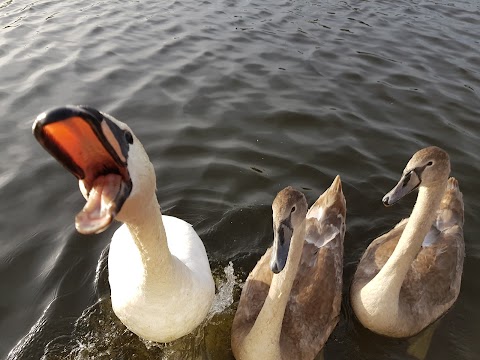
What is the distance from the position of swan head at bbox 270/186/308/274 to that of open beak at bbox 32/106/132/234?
1.55 m

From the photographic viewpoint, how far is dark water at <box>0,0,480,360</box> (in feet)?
17.4

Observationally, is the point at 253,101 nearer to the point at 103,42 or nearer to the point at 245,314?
the point at 103,42

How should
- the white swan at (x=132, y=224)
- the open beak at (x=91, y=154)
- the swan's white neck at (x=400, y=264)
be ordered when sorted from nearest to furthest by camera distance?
the open beak at (x=91, y=154), the white swan at (x=132, y=224), the swan's white neck at (x=400, y=264)

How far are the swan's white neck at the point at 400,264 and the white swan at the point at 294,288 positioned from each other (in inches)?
18.4

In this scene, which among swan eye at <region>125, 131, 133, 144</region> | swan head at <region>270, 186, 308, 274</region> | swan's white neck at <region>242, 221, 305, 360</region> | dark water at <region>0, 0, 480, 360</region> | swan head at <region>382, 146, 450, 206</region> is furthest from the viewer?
dark water at <region>0, 0, 480, 360</region>

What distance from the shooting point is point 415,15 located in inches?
532

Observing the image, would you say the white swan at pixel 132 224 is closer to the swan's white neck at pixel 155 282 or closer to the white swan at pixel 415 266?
the swan's white neck at pixel 155 282

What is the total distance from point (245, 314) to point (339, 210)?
1.84 m

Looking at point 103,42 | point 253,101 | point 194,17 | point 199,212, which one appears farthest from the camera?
point 194,17

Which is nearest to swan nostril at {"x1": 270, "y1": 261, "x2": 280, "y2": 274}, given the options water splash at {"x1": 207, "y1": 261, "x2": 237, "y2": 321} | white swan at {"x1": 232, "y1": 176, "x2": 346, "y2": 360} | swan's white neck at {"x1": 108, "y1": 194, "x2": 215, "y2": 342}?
white swan at {"x1": 232, "y1": 176, "x2": 346, "y2": 360}

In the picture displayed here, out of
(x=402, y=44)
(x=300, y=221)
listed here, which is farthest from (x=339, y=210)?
(x=402, y=44)

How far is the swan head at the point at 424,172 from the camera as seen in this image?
15.0 ft

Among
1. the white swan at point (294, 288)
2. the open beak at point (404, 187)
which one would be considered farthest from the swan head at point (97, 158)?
the open beak at point (404, 187)

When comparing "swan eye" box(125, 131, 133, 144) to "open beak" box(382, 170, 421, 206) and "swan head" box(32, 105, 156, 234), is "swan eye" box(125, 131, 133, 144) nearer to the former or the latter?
"swan head" box(32, 105, 156, 234)
